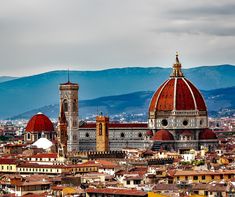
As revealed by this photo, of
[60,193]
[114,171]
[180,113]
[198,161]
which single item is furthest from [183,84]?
[60,193]

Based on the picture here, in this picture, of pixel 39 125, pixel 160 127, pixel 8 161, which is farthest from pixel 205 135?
pixel 8 161

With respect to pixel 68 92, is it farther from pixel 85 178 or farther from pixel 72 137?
pixel 85 178

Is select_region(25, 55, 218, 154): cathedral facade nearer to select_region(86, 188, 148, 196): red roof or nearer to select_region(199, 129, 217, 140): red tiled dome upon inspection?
select_region(199, 129, 217, 140): red tiled dome

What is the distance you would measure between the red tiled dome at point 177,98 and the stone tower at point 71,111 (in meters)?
10.8

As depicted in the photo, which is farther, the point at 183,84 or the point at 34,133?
the point at 34,133

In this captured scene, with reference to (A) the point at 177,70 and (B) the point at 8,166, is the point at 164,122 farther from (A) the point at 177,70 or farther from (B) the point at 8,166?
(B) the point at 8,166

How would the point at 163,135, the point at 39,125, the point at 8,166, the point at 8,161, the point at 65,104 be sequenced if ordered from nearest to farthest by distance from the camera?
the point at 8,166, the point at 8,161, the point at 163,135, the point at 65,104, the point at 39,125

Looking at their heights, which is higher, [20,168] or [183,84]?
[183,84]

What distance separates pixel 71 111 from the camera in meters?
141

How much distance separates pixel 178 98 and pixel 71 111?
49.4ft

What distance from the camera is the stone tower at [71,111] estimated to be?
13925cm

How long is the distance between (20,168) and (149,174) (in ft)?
64.8

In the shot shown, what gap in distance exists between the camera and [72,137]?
139m

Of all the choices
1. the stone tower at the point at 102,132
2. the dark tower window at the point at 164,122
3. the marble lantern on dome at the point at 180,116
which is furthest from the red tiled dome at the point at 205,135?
the stone tower at the point at 102,132
